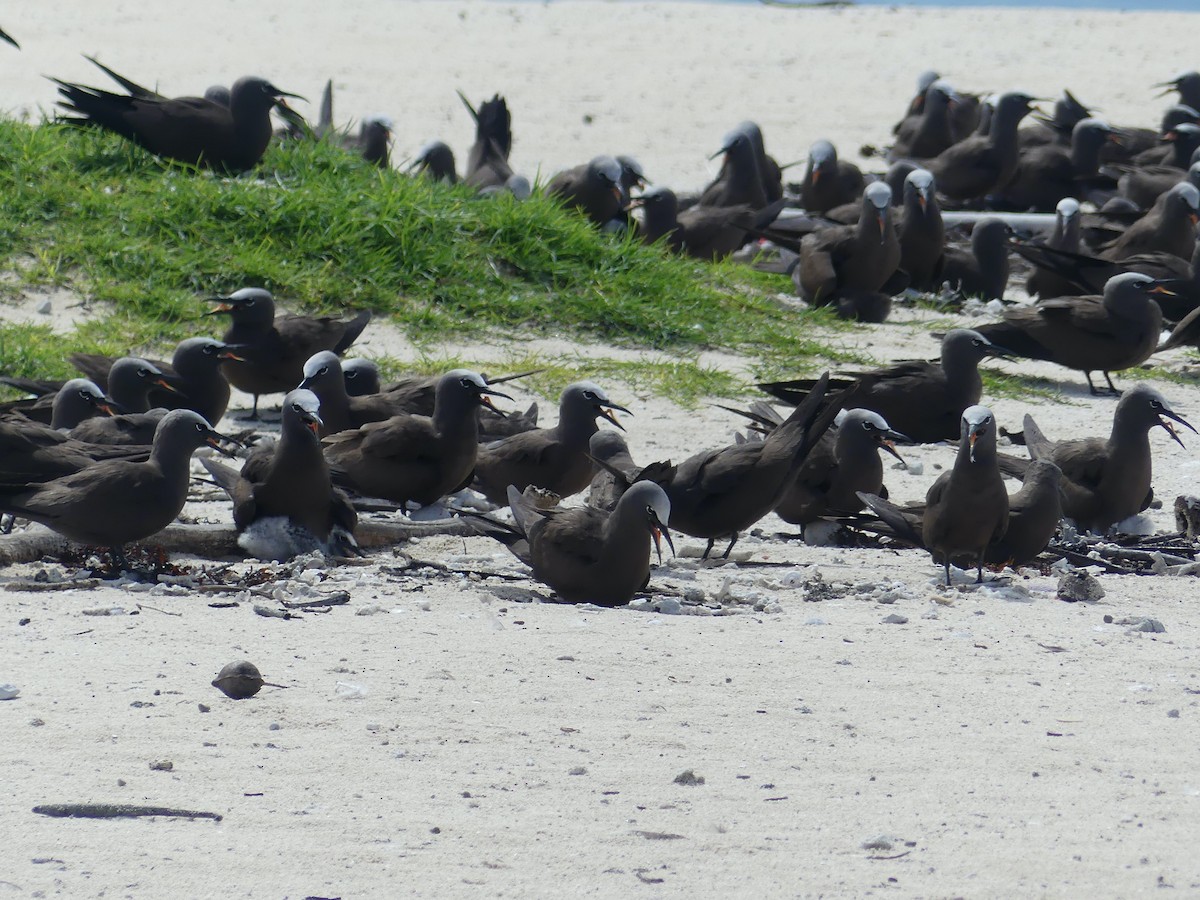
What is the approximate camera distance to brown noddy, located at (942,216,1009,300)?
13.1m

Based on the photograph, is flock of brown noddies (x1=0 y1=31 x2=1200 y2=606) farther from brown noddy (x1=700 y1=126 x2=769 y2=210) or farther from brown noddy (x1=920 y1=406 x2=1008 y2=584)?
brown noddy (x1=700 y1=126 x2=769 y2=210)

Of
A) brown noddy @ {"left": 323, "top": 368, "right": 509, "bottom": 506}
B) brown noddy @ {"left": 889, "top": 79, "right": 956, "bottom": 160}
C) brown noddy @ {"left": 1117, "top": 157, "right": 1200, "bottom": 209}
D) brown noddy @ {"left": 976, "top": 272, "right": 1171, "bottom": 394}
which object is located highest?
brown noddy @ {"left": 889, "top": 79, "right": 956, "bottom": 160}

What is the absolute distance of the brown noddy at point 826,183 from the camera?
16.0 m

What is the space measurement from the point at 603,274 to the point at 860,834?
8.22 meters

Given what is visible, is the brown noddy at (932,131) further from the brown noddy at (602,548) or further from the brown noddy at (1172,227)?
the brown noddy at (602,548)

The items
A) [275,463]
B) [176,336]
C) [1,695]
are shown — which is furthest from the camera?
[176,336]

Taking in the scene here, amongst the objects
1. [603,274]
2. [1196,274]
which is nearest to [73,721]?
[603,274]

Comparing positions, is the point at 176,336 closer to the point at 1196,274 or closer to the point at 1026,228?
the point at 1196,274

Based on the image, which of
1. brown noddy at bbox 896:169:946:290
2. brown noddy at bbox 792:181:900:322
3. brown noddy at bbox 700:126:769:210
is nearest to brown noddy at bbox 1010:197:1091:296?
brown noddy at bbox 896:169:946:290

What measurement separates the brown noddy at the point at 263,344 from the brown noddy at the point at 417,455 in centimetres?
174

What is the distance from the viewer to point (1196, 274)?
12.2m

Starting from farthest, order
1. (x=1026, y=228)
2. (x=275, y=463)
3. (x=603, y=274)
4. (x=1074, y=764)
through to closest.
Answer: (x=1026, y=228) → (x=603, y=274) → (x=275, y=463) → (x=1074, y=764)

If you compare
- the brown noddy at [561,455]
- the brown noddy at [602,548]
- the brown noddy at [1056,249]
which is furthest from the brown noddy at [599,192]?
the brown noddy at [602,548]

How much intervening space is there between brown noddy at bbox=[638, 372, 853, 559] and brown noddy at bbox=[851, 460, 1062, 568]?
0.46 metres
